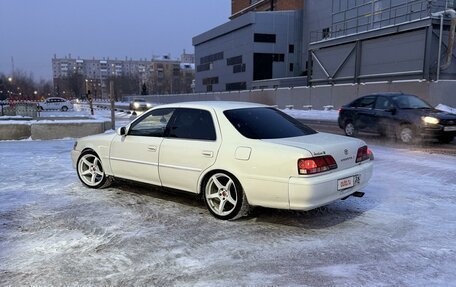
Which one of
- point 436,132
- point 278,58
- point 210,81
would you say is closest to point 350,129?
point 436,132

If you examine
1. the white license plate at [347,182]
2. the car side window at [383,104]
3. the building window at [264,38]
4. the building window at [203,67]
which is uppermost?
the building window at [264,38]

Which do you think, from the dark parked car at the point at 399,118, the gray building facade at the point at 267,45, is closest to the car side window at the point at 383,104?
the dark parked car at the point at 399,118

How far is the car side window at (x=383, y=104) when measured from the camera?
1345 cm

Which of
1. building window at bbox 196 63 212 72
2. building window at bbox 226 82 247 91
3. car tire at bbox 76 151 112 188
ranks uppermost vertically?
building window at bbox 196 63 212 72

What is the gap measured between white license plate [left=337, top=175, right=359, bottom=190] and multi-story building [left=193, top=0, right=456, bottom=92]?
27469mm

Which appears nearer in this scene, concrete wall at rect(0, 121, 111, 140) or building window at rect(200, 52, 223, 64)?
concrete wall at rect(0, 121, 111, 140)

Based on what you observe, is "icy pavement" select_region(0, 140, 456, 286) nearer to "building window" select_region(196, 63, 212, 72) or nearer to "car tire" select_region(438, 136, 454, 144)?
"car tire" select_region(438, 136, 454, 144)

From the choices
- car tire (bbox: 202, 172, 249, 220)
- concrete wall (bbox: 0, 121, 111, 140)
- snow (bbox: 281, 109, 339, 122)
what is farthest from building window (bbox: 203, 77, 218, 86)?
car tire (bbox: 202, 172, 249, 220)

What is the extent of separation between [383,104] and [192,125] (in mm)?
9634

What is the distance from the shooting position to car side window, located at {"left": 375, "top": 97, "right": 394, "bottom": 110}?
44.1ft

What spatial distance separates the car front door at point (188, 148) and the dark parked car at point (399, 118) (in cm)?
882

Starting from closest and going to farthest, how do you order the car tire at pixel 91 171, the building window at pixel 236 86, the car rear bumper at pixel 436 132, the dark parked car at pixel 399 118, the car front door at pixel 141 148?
the car front door at pixel 141 148
the car tire at pixel 91 171
the car rear bumper at pixel 436 132
the dark parked car at pixel 399 118
the building window at pixel 236 86

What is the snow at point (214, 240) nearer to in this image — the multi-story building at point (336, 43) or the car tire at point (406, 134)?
the car tire at point (406, 134)

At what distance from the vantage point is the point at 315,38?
56094 millimetres
